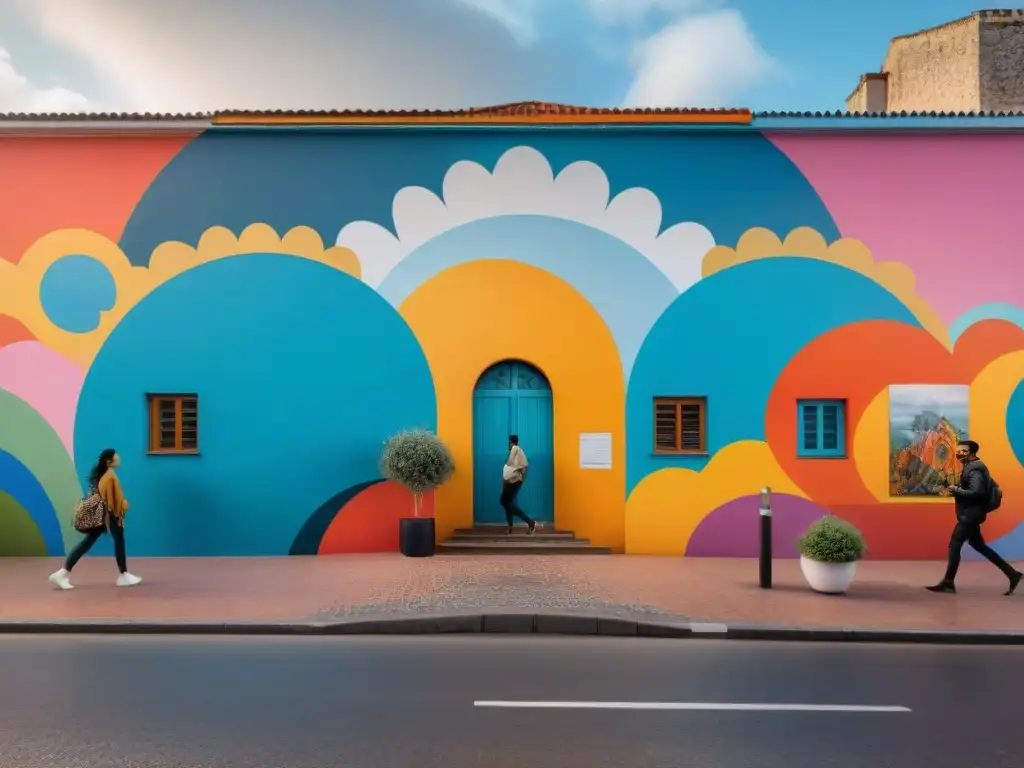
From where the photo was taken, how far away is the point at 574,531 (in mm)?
12484

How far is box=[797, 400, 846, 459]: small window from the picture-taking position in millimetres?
12469

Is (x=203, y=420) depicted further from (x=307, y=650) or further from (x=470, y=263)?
(x=307, y=650)

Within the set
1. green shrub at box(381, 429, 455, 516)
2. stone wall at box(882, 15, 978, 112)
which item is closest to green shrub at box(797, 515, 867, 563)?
green shrub at box(381, 429, 455, 516)

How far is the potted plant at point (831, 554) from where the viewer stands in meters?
9.49

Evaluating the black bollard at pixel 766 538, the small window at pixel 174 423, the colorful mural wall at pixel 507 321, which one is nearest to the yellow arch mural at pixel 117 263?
the colorful mural wall at pixel 507 321

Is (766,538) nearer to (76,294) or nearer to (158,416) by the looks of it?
(158,416)

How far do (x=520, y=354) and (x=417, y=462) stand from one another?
2465 millimetres

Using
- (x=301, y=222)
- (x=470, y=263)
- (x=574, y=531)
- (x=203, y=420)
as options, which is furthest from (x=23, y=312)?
(x=574, y=531)

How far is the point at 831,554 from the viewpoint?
374 inches

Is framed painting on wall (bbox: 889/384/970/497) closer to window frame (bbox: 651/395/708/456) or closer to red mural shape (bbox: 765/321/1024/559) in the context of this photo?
red mural shape (bbox: 765/321/1024/559)

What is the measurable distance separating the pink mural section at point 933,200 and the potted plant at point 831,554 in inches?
194

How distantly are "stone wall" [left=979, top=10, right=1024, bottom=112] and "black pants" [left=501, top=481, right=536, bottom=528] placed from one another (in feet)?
54.7

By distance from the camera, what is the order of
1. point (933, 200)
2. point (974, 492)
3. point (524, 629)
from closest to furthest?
point (524, 629)
point (974, 492)
point (933, 200)

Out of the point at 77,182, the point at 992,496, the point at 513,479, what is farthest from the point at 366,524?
the point at 992,496
